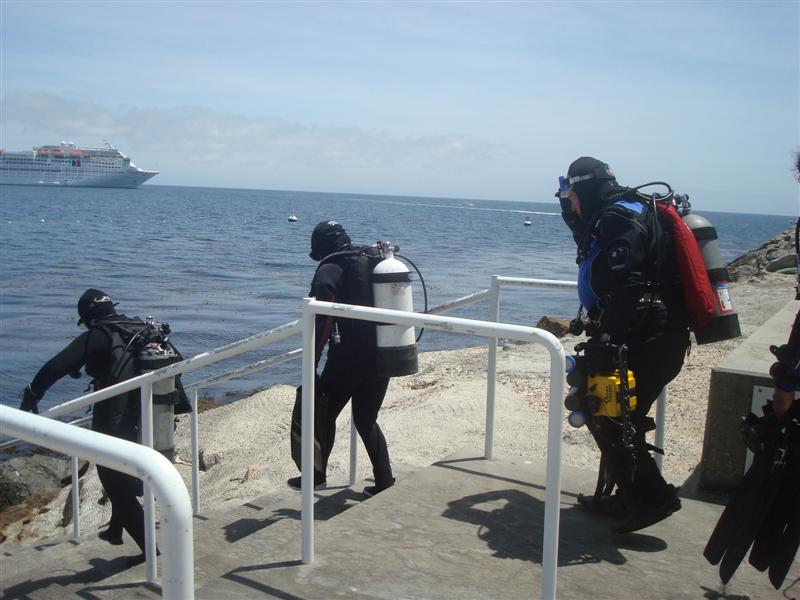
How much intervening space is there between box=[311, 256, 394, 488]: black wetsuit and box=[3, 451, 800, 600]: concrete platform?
1.03 ft

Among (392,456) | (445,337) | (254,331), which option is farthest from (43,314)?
(392,456)

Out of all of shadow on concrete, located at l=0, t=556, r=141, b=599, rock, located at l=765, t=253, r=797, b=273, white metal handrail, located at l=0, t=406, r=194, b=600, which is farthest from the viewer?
rock, located at l=765, t=253, r=797, b=273

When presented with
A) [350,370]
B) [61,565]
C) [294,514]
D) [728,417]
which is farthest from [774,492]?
[61,565]

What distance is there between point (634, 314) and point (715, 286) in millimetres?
457

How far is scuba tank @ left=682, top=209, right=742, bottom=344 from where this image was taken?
12.1ft

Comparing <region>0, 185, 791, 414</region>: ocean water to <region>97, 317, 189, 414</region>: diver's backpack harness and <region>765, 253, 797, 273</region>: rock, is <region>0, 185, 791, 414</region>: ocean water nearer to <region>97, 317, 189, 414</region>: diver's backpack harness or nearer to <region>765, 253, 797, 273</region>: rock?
<region>765, 253, 797, 273</region>: rock

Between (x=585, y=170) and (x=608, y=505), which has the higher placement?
(x=585, y=170)

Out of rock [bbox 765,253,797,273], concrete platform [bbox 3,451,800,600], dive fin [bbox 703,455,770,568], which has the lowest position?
concrete platform [bbox 3,451,800,600]

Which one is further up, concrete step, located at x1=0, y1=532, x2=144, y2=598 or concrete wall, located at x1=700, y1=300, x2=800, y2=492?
concrete wall, located at x1=700, y1=300, x2=800, y2=492

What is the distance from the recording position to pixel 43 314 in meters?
21.1

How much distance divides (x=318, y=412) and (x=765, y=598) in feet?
8.03

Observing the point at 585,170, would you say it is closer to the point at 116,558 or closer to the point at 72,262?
the point at 116,558

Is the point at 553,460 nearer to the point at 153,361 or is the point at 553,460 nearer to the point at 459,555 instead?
the point at 459,555

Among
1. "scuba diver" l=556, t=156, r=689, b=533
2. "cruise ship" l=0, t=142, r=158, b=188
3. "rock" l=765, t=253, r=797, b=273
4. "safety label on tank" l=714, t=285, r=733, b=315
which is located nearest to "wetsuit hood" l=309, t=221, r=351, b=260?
"scuba diver" l=556, t=156, r=689, b=533
